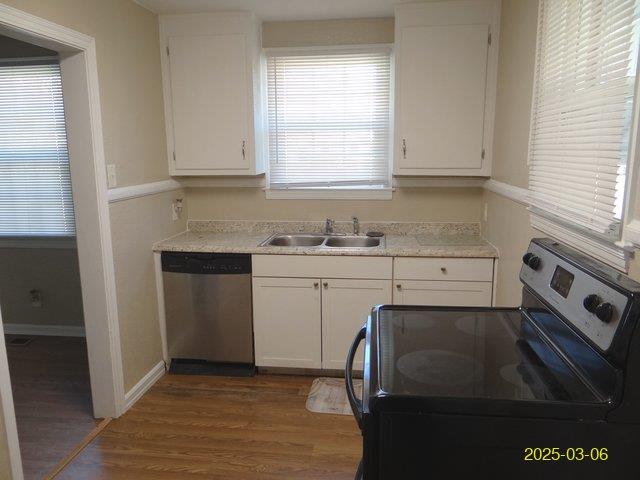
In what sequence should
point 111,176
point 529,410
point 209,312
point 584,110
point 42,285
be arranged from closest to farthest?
point 529,410
point 584,110
point 111,176
point 209,312
point 42,285

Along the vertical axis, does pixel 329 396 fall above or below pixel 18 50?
below

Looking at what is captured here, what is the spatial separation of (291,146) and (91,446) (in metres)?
2.27

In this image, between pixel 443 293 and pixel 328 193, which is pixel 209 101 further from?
pixel 443 293

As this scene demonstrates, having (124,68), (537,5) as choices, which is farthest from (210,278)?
(537,5)

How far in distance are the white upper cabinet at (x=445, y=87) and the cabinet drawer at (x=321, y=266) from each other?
26.3 inches

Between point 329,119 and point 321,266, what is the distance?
3.74 ft

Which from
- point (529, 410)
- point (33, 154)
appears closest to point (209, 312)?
Result: point (33, 154)

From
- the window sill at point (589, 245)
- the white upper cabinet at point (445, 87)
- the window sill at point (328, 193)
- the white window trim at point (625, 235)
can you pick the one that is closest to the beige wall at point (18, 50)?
the window sill at point (328, 193)

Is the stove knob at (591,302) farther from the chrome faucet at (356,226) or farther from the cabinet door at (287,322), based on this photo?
the chrome faucet at (356,226)

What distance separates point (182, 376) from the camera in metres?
3.13

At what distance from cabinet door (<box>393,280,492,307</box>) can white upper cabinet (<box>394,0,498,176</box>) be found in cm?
73

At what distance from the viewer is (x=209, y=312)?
10.0ft

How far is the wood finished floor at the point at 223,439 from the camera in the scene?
220cm

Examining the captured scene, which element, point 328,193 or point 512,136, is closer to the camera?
point 512,136
